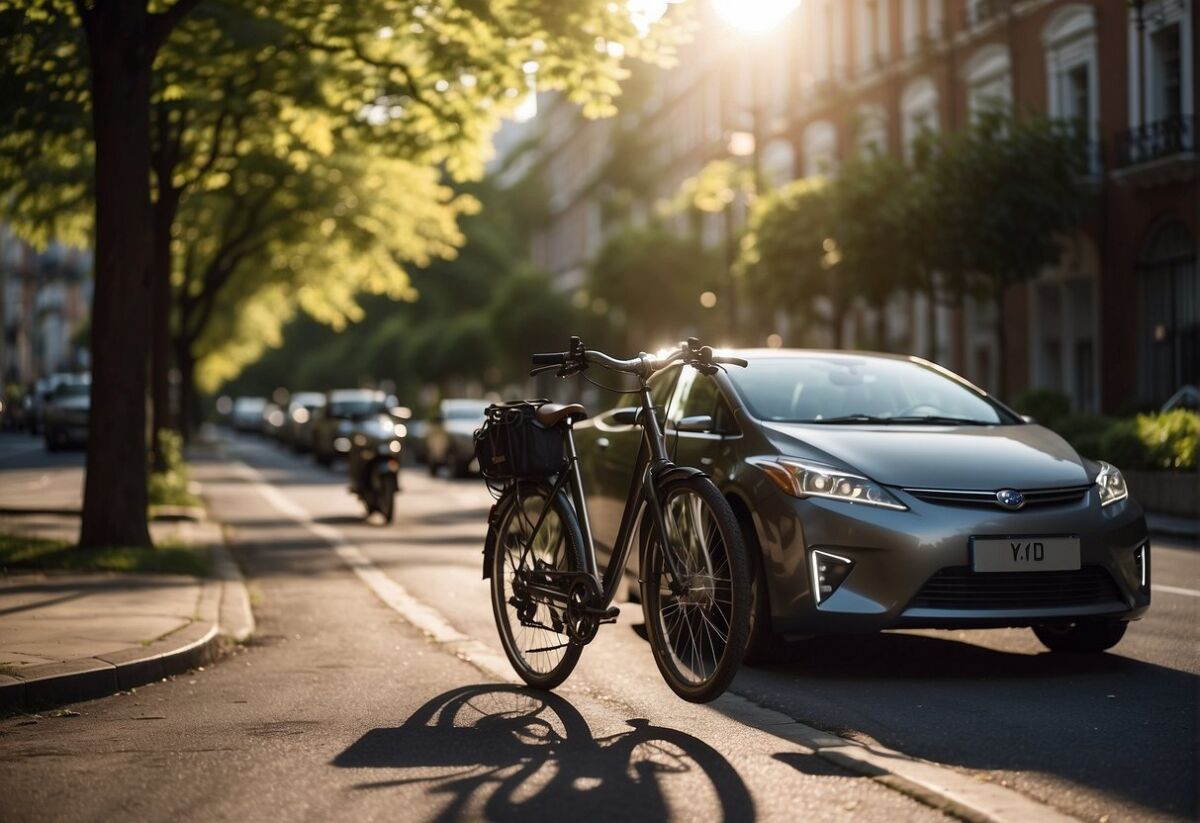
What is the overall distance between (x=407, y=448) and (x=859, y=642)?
43429mm

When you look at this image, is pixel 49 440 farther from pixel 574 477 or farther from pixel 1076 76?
pixel 574 477

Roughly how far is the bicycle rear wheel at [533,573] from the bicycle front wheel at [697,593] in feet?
1.21

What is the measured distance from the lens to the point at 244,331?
47.9m

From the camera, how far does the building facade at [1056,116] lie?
28406 mm

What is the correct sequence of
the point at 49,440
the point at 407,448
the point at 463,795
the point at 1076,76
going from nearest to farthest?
the point at 463,795 < the point at 1076,76 < the point at 49,440 < the point at 407,448

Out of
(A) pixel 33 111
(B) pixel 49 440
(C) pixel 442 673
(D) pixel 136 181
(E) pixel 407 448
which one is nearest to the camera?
(C) pixel 442 673

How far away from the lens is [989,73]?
34781mm

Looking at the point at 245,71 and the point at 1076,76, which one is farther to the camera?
the point at 1076,76

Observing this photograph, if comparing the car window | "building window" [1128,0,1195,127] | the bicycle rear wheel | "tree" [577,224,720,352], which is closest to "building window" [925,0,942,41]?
"building window" [1128,0,1195,127]

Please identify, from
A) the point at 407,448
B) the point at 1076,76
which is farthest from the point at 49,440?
the point at 1076,76

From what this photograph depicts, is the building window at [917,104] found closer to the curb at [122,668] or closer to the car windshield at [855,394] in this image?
the car windshield at [855,394]

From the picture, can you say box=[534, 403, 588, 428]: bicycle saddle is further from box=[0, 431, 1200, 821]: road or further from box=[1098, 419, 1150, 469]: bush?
box=[1098, 419, 1150, 469]: bush

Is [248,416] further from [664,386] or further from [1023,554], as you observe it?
[1023,554]

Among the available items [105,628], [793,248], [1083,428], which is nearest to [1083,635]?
[105,628]
